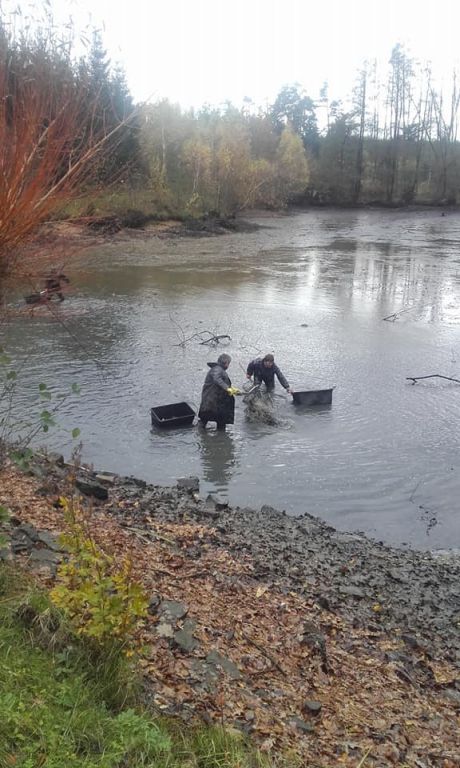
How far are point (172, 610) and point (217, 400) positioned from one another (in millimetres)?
6488

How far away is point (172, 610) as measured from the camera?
16.2ft

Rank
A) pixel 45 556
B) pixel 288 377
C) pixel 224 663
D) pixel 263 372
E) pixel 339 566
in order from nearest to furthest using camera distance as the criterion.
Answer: pixel 224 663 < pixel 45 556 < pixel 339 566 < pixel 263 372 < pixel 288 377

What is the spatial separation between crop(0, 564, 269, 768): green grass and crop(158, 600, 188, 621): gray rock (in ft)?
3.55

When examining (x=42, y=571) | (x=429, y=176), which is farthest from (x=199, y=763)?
(x=429, y=176)

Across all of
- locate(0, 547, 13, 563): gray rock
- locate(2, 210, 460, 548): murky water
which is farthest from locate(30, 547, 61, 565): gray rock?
locate(2, 210, 460, 548): murky water

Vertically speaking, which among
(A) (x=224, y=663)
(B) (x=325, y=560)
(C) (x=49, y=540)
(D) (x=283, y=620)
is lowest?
(B) (x=325, y=560)

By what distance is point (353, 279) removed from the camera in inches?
1168

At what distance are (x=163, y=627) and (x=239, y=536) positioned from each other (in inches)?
106

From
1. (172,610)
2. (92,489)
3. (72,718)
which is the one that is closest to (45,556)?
(172,610)

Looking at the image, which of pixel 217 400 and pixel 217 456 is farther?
pixel 217 400

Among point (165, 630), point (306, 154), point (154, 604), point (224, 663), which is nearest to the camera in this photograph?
point (224, 663)

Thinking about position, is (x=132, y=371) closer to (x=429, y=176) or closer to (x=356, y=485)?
(x=356, y=485)

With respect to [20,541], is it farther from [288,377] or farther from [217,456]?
[288,377]

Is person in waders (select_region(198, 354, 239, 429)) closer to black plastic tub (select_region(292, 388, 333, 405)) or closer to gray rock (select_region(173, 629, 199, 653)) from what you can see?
black plastic tub (select_region(292, 388, 333, 405))
